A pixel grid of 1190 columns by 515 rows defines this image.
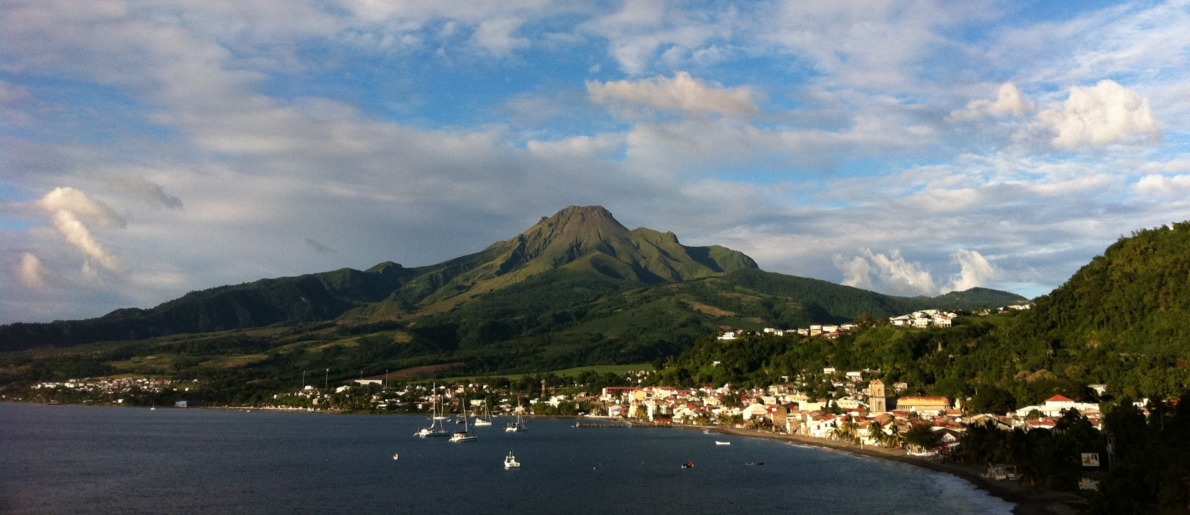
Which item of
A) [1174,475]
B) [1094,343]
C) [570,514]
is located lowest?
[570,514]

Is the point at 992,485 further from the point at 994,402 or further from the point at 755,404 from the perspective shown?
the point at 755,404

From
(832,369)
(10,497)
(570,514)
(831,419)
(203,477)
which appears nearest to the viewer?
(570,514)

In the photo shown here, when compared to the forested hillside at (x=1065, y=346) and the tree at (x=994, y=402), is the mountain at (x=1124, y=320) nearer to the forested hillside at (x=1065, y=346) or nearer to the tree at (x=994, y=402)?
the forested hillside at (x=1065, y=346)

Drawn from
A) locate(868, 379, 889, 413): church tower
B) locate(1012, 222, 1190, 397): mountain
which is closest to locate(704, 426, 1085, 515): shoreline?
locate(868, 379, 889, 413): church tower

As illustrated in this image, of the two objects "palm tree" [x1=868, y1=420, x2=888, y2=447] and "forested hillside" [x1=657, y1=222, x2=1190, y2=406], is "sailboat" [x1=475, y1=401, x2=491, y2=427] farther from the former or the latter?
"palm tree" [x1=868, y1=420, x2=888, y2=447]

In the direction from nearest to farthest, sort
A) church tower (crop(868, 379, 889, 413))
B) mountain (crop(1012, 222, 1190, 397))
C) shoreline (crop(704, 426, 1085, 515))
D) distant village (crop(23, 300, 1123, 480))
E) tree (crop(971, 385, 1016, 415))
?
1. shoreline (crop(704, 426, 1085, 515))
2. distant village (crop(23, 300, 1123, 480))
3. mountain (crop(1012, 222, 1190, 397))
4. tree (crop(971, 385, 1016, 415))
5. church tower (crop(868, 379, 889, 413))

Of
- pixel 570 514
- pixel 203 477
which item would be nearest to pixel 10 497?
pixel 203 477

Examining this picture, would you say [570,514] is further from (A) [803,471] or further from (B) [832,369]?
(B) [832,369]

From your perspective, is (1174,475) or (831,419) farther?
(831,419)
